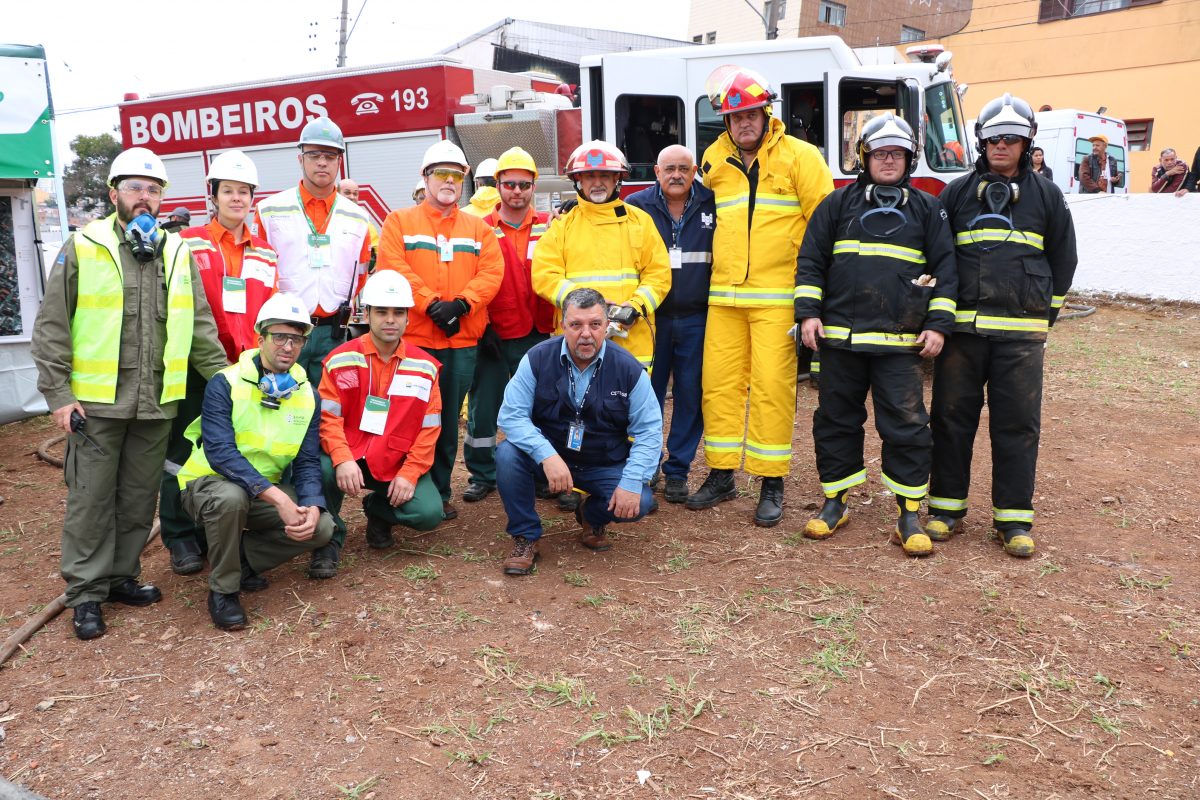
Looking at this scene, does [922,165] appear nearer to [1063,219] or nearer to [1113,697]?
[1063,219]

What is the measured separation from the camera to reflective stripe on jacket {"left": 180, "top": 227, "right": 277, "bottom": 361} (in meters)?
4.50

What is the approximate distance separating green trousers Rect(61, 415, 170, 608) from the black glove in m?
1.90

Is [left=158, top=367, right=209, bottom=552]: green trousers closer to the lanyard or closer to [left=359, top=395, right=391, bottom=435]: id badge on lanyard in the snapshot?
[left=359, top=395, right=391, bottom=435]: id badge on lanyard

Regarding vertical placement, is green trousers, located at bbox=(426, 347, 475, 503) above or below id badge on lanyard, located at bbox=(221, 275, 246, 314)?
below

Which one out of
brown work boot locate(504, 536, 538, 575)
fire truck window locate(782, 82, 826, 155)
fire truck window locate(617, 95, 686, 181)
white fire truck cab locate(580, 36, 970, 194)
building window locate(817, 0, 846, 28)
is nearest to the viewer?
brown work boot locate(504, 536, 538, 575)

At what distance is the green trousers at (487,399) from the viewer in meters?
5.60

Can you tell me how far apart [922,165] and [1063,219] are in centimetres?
399

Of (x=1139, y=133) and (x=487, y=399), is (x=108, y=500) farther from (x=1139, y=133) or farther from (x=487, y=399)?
(x=1139, y=133)

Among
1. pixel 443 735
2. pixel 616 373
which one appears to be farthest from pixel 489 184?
pixel 443 735

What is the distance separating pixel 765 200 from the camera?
4.94 meters

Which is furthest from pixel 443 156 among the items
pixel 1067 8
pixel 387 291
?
pixel 1067 8

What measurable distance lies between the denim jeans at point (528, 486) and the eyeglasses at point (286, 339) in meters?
1.06

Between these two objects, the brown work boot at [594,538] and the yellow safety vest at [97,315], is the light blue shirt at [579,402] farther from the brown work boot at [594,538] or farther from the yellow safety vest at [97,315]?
the yellow safety vest at [97,315]

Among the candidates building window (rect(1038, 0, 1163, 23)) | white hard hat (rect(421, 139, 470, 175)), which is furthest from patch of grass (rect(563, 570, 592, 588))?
building window (rect(1038, 0, 1163, 23))
